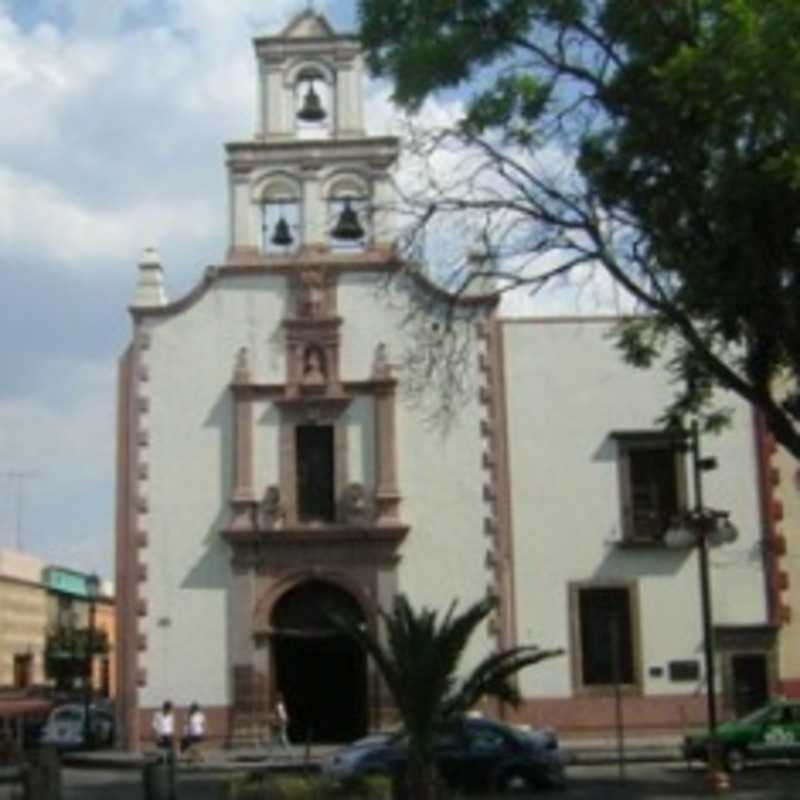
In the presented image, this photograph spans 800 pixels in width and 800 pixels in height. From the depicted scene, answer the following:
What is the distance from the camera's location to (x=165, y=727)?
35469mm

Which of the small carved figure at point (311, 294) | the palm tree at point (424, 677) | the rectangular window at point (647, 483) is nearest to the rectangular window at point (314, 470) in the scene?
the small carved figure at point (311, 294)

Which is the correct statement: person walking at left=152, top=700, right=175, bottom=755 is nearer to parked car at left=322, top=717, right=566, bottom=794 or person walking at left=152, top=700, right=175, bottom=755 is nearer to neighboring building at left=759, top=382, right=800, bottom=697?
parked car at left=322, top=717, right=566, bottom=794

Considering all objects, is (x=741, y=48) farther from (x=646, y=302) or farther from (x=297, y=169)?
(x=297, y=169)

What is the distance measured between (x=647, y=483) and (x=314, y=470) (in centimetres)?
757

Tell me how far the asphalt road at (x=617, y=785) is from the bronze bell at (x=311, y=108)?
1576cm

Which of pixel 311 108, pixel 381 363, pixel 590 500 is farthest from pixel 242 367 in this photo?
pixel 590 500

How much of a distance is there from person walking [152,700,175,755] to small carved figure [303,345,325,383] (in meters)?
7.98

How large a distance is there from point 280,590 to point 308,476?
2.68m

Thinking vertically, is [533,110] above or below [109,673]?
above

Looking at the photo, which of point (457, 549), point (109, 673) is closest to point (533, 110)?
point (457, 549)

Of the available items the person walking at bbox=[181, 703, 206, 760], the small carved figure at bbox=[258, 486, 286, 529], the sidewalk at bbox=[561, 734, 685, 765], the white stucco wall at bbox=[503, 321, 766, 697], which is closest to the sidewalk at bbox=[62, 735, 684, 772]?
the sidewalk at bbox=[561, 734, 685, 765]

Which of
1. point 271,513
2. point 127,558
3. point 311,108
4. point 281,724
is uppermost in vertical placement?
point 311,108

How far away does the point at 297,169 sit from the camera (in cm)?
3894

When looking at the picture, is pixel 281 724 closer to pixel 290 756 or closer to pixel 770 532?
pixel 290 756
